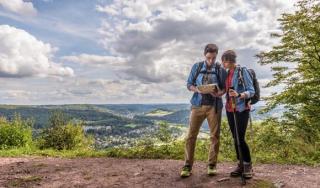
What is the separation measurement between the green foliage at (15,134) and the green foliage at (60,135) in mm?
602

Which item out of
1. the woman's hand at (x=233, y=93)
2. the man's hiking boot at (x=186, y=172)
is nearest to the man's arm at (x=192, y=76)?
the woman's hand at (x=233, y=93)

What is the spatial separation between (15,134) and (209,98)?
1064 cm

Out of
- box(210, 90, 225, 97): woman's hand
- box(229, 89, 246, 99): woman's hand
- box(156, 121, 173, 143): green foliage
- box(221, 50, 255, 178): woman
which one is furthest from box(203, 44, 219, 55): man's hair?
box(156, 121, 173, 143): green foliage

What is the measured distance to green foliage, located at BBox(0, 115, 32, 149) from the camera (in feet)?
51.3

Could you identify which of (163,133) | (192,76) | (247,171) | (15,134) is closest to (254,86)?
(192,76)

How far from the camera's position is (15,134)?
15875mm

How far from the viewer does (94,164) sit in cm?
1091

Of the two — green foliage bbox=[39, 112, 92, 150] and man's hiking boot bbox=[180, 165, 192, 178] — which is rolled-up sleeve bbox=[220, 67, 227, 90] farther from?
green foliage bbox=[39, 112, 92, 150]

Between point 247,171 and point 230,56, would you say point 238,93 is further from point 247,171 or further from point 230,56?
point 247,171

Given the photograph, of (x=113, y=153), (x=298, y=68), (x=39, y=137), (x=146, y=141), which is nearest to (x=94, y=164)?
(x=113, y=153)

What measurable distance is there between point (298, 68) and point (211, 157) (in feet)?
54.9

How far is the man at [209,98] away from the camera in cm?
782

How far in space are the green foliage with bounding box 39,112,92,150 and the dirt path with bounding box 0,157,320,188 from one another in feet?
14.9

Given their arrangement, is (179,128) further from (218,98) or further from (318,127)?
(318,127)
